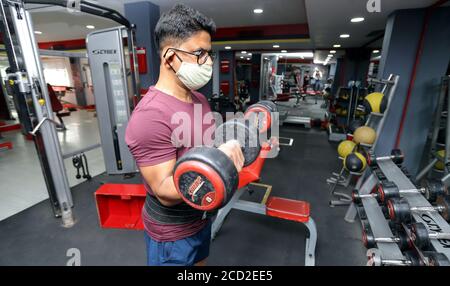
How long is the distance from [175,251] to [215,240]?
1.23 metres

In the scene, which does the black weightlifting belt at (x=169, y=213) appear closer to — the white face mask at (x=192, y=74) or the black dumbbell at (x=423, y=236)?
the white face mask at (x=192, y=74)

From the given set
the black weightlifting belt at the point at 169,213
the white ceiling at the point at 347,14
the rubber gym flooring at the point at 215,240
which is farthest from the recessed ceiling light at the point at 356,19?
the black weightlifting belt at the point at 169,213

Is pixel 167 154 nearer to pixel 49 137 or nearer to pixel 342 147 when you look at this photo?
pixel 49 137

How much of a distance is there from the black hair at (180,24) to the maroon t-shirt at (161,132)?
19 centimetres

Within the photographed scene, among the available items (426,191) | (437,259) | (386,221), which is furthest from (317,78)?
(437,259)

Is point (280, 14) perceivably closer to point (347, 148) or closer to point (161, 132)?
point (347, 148)

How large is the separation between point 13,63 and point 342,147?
3529mm

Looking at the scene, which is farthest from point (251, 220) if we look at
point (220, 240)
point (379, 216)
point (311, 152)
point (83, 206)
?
point (311, 152)

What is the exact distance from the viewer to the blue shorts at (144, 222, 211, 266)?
37.3 inches

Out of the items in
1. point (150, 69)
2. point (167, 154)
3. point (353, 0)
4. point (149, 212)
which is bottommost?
point (149, 212)

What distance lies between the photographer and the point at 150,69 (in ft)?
10.3

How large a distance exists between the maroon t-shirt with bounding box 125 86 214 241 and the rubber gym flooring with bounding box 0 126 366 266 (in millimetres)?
1105

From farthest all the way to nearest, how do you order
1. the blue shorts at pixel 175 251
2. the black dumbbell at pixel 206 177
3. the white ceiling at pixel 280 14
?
the white ceiling at pixel 280 14 → the blue shorts at pixel 175 251 → the black dumbbell at pixel 206 177

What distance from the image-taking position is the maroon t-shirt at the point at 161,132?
728mm
